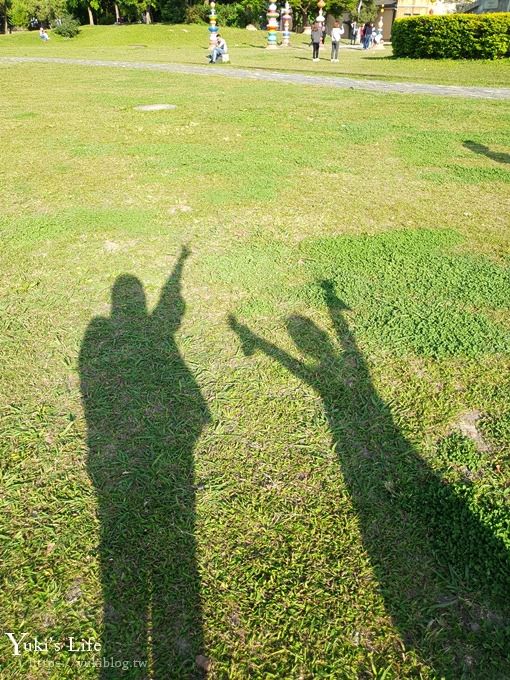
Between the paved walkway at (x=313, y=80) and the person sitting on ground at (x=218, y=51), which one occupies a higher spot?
the person sitting on ground at (x=218, y=51)

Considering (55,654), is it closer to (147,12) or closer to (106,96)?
(106,96)

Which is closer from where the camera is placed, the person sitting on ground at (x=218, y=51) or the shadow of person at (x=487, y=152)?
the shadow of person at (x=487, y=152)

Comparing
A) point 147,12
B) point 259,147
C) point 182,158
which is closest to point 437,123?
point 259,147

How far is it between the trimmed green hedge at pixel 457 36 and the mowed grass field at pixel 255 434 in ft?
67.3

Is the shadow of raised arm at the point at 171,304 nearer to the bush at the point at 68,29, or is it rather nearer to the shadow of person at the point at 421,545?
the shadow of person at the point at 421,545

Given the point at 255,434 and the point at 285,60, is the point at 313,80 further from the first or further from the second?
the point at 255,434

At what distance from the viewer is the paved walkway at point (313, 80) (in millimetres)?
14359

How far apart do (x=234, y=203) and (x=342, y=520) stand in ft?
15.7

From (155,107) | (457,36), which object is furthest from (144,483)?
(457,36)

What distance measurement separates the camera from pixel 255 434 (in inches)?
112

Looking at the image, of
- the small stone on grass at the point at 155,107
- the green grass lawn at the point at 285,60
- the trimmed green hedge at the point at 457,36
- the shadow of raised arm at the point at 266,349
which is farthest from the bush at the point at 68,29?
the shadow of raised arm at the point at 266,349

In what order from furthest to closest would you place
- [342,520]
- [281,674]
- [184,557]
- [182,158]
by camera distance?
[182,158] < [342,520] < [184,557] < [281,674]

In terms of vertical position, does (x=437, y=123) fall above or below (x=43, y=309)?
above

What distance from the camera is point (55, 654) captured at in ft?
6.23
